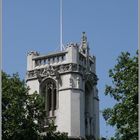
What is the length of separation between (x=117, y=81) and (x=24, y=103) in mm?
16789

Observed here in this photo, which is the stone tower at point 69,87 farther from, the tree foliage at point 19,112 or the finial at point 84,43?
the tree foliage at point 19,112

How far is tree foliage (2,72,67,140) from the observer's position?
140 ft

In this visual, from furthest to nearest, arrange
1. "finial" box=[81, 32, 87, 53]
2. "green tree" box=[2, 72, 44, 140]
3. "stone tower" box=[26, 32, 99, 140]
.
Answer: "finial" box=[81, 32, 87, 53] → "stone tower" box=[26, 32, 99, 140] → "green tree" box=[2, 72, 44, 140]

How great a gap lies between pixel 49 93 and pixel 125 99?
36.4m

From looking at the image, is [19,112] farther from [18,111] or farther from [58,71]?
[58,71]

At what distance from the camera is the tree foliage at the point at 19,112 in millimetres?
42562

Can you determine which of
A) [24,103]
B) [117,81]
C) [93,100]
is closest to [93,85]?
[93,100]

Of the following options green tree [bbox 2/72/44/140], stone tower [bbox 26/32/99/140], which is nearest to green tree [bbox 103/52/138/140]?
green tree [bbox 2/72/44/140]

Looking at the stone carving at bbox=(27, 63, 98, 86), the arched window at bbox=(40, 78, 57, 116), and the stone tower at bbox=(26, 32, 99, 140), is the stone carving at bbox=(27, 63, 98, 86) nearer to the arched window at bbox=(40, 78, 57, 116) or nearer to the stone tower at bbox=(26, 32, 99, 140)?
Answer: the stone tower at bbox=(26, 32, 99, 140)

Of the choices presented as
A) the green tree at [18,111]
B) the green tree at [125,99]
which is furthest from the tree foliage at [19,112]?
the green tree at [125,99]

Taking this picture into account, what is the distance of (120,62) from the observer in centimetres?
3066

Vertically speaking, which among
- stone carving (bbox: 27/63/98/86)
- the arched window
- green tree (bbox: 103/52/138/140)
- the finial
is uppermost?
the finial

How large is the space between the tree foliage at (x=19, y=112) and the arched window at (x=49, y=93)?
15.9 metres

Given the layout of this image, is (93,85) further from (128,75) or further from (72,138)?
(128,75)
